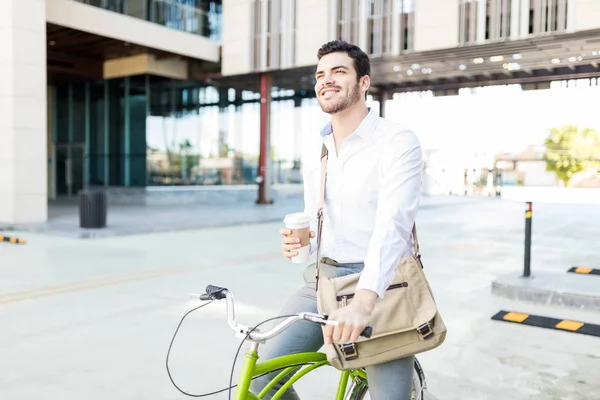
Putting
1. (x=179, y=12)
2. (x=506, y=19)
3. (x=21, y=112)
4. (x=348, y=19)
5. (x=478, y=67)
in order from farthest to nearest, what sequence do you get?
(x=179, y=12), (x=478, y=67), (x=348, y=19), (x=506, y=19), (x=21, y=112)

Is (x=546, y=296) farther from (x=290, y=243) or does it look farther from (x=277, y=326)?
(x=277, y=326)

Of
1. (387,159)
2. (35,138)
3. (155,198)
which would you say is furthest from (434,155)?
(387,159)

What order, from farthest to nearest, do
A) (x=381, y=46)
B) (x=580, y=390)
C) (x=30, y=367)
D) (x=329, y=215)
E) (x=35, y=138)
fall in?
1. (x=381, y=46)
2. (x=35, y=138)
3. (x=30, y=367)
4. (x=580, y=390)
5. (x=329, y=215)

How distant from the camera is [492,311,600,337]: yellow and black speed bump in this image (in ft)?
16.7

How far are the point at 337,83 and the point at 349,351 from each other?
0.91 m

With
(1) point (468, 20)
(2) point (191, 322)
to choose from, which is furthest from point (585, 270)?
(1) point (468, 20)

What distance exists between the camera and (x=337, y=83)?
2086 millimetres

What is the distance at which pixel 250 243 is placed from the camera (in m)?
11.2

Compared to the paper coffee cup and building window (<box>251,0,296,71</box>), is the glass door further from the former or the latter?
the paper coffee cup

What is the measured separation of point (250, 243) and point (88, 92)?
18.7 metres

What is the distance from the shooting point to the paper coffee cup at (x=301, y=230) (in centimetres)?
208

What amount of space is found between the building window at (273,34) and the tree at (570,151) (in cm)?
1148

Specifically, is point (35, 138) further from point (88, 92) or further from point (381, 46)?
point (88, 92)

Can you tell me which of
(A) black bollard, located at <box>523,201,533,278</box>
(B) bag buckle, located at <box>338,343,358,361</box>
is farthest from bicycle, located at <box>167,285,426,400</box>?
(A) black bollard, located at <box>523,201,533,278</box>
